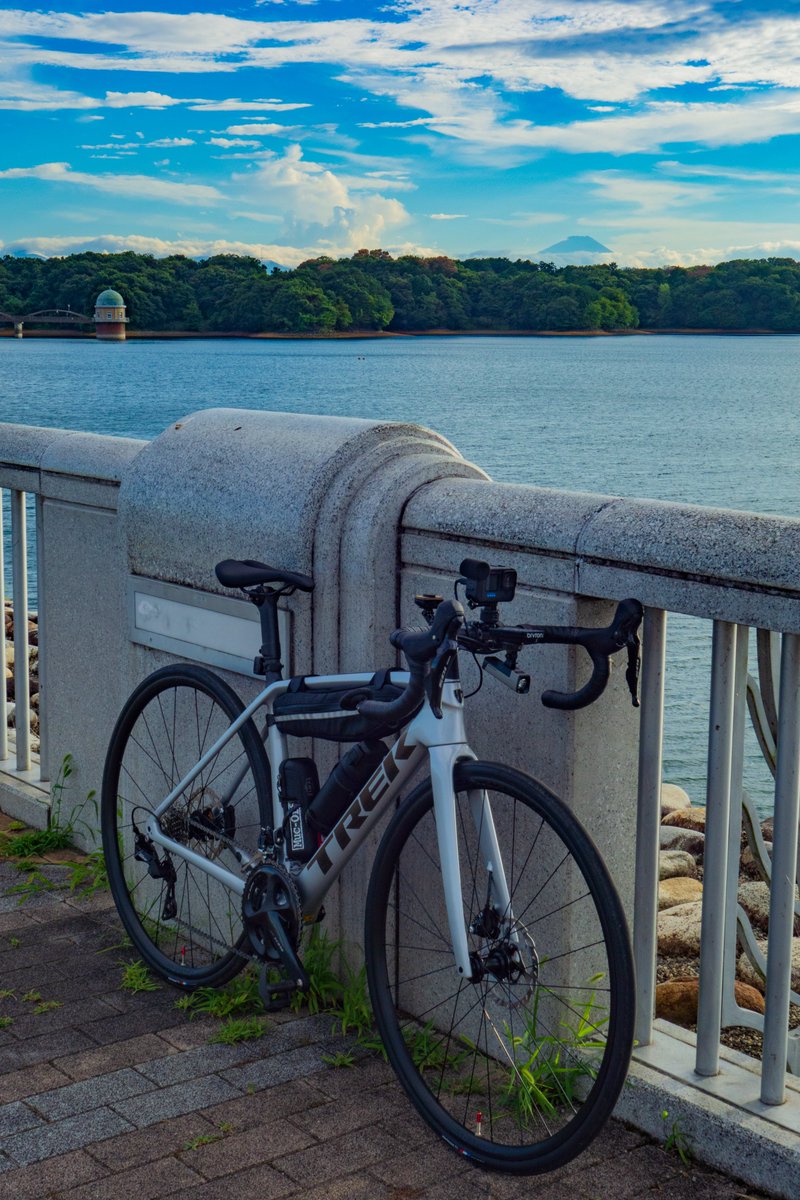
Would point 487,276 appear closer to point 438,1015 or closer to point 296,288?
point 296,288

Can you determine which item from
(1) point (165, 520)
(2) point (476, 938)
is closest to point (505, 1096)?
(2) point (476, 938)

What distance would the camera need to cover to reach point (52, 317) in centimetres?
11544

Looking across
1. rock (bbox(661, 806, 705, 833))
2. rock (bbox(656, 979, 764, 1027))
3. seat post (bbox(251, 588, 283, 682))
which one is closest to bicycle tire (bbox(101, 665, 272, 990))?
seat post (bbox(251, 588, 283, 682))

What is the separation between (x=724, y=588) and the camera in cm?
312

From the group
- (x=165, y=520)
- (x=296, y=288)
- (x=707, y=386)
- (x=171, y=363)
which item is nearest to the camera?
(x=165, y=520)

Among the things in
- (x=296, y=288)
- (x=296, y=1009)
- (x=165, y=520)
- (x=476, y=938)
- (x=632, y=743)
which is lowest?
(x=296, y=1009)

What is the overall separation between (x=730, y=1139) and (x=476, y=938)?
73 centimetres

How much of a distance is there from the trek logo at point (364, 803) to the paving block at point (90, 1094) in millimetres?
707

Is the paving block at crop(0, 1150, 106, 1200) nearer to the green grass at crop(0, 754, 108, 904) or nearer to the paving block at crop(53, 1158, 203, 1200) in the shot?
the paving block at crop(53, 1158, 203, 1200)

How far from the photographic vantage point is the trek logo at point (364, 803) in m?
3.53

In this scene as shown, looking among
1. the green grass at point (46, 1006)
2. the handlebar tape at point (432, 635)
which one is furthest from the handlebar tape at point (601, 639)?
the green grass at point (46, 1006)

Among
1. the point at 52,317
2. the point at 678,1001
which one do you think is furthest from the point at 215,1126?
the point at 52,317

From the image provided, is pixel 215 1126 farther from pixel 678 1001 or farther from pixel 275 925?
pixel 678 1001

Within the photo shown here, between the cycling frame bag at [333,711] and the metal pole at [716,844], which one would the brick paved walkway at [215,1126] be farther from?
the cycling frame bag at [333,711]
